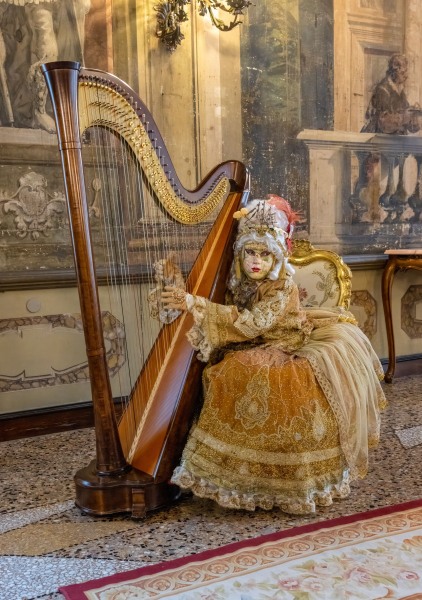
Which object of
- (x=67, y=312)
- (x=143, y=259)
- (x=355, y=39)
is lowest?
(x=67, y=312)

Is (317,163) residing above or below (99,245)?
above

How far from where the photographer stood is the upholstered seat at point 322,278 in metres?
3.34

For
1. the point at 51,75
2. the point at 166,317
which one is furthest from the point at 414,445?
the point at 51,75

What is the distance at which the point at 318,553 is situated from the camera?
80.0 inches

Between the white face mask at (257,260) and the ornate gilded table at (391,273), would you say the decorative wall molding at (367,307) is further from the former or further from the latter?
the white face mask at (257,260)

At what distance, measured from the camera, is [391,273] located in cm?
437

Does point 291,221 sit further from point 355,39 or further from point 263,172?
point 355,39

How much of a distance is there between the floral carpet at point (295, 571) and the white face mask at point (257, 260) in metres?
0.93

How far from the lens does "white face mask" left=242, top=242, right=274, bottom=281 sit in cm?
254

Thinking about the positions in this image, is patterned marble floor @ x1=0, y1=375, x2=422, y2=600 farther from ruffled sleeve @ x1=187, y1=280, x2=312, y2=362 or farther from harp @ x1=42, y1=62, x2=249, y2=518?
ruffled sleeve @ x1=187, y1=280, x2=312, y2=362

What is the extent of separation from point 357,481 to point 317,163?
2317 millimetres

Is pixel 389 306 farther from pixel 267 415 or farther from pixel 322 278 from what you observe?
pixel 267 415

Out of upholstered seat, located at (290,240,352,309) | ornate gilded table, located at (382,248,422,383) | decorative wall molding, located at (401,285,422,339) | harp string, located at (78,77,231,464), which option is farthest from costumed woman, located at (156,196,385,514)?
decorative wall molding, located at (401,285,422,339)

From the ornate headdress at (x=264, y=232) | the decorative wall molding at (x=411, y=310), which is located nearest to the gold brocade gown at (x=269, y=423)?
the ornate headdress at (x=264, y=232)
